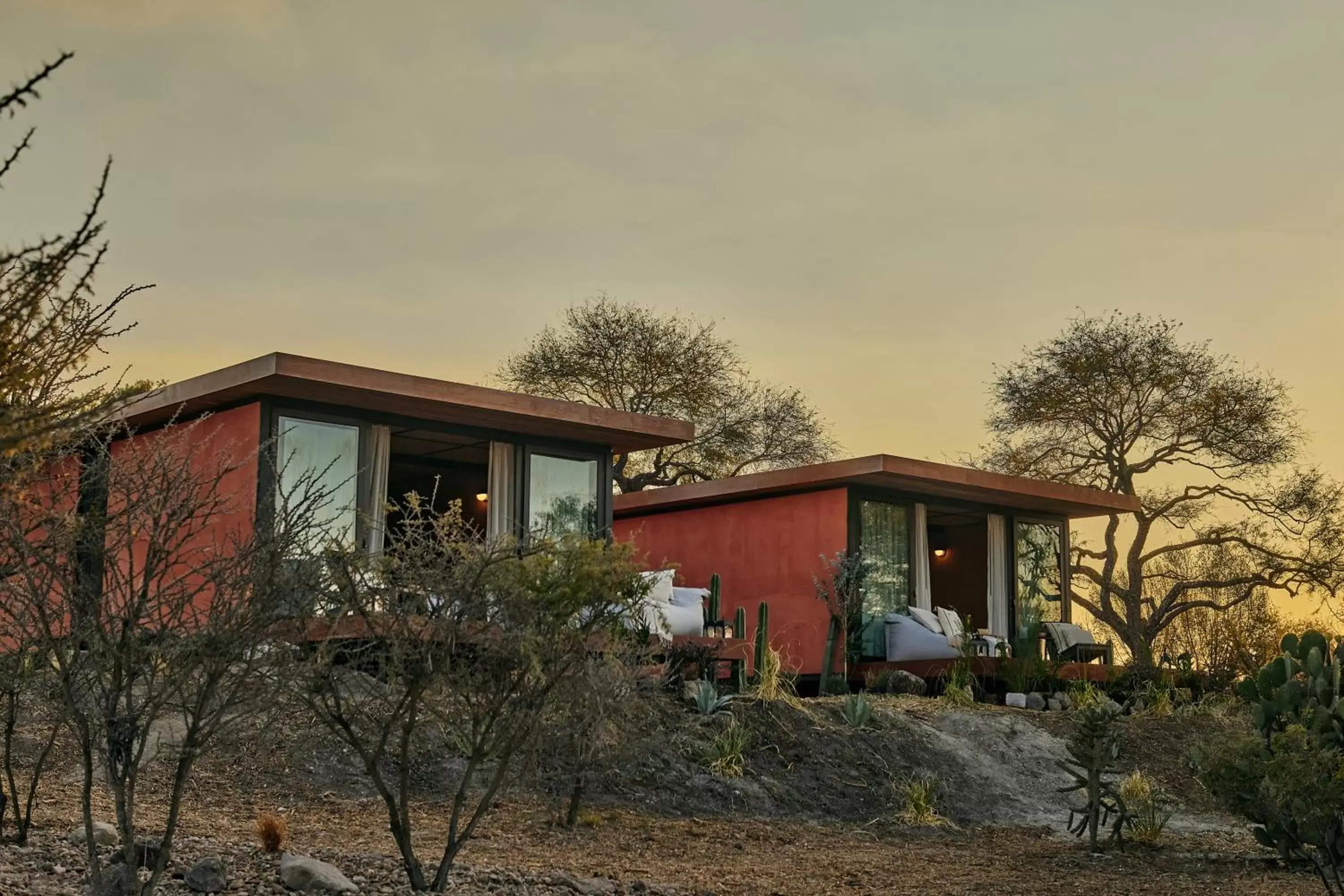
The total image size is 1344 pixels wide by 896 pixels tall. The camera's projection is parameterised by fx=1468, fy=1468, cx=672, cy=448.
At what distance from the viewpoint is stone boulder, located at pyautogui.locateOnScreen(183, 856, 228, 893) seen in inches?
257

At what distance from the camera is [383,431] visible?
45.9 feet

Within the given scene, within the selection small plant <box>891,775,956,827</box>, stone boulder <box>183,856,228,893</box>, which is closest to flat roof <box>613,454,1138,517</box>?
small plant <box>891,775,956,827</box>

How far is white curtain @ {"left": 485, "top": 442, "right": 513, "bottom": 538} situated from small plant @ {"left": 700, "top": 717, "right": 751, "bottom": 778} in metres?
3.85

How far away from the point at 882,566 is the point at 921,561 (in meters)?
0.62

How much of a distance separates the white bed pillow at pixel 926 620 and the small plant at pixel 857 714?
4.75 metres

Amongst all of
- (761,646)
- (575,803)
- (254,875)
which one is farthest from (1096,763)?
(254,875)

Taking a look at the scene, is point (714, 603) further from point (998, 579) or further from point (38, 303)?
point (38, 303)

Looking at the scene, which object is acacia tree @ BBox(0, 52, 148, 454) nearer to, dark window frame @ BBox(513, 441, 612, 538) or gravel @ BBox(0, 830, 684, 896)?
gravel @ BBox(0, 830, 684, 896)

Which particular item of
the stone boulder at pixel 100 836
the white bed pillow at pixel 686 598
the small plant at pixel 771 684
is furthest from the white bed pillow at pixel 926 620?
the stone boulder at pixel 100 836

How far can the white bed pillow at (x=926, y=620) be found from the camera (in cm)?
1756

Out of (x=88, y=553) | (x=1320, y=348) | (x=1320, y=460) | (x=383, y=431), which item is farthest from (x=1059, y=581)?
(x=88, y=553)

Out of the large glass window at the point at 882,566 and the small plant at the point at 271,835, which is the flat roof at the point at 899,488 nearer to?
the large glass window at the point at 882,566

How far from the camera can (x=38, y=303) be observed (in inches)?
142

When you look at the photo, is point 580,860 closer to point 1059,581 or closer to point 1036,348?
point 1059,581
